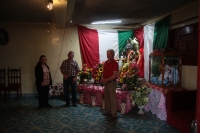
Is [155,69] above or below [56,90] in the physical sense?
above

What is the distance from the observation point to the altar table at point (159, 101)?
137 inches

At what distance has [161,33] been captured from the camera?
4453 millimetres

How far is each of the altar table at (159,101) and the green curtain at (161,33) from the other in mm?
1206

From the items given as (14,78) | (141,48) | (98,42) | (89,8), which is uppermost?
(89,8)

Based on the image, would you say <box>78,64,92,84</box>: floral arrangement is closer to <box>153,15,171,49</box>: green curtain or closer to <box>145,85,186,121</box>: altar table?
<box>145,85,186,121</box>: altar table

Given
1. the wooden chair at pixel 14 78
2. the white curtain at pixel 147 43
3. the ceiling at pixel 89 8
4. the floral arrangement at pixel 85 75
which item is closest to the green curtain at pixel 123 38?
the white curtain at pixel 147 43

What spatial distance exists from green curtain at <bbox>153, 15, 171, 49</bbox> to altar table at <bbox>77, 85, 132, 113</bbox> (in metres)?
1.61

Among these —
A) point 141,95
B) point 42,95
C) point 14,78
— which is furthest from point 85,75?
point 14,78

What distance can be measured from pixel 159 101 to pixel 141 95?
0.40m

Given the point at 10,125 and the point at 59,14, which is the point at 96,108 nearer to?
the point at 10,125

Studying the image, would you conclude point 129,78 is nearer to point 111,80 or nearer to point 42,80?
point 111,80

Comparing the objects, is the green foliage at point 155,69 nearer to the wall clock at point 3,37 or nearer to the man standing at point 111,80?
the man standing at point 111,80

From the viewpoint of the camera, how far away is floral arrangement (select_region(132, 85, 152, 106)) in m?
3.81

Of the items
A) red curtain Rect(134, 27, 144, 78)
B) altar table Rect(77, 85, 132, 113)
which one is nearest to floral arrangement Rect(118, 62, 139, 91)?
altar table Rect(77, 85, 132, 113)
